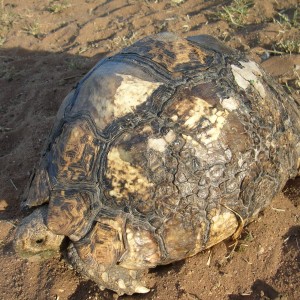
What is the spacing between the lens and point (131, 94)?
113 inches

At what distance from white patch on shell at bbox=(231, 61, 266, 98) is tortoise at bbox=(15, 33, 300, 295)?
1 centimetres

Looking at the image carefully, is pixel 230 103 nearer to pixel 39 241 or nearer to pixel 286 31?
pixel 39 241

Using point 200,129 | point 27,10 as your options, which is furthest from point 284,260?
point 27,10

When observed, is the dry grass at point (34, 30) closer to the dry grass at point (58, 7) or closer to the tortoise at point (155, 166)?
the dry grass at point (58, 7)

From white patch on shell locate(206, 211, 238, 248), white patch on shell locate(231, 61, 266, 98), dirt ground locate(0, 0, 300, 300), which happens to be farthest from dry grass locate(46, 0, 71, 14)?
white patch on shell locate(206, 211, 238, 248)

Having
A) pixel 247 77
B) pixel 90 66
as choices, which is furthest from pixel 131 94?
pixel 90 66

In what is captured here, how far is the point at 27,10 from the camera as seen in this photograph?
289 inches

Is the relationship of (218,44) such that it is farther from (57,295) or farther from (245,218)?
(57,295)

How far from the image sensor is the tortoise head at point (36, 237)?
304 cm

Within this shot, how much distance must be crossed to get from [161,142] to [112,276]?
1.01 metres

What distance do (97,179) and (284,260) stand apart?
151 cm

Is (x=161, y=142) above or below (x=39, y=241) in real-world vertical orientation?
above

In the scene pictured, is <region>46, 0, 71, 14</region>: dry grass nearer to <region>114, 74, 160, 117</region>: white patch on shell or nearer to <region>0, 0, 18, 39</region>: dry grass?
<region>0, 0, 18, 39</region>: dry grass

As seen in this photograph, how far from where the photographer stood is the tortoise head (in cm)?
304
